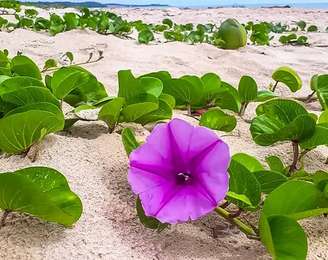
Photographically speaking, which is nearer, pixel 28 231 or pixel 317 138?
pixel 28 231

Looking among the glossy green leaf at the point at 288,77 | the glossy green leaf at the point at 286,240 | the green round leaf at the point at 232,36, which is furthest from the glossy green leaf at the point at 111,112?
the green round leaf at the point at 232,36

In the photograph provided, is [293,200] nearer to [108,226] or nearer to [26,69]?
[108,226]

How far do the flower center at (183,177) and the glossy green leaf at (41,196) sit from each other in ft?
0.50

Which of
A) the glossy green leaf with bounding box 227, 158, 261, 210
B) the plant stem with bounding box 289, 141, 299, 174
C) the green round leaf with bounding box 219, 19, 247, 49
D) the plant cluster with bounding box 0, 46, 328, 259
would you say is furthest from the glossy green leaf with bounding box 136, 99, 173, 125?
the green round leaf with bounding box 219, 19, 247, 49

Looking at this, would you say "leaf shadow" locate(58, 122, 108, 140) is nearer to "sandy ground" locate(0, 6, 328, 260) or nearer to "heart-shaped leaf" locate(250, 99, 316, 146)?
"sandy ground" locate(0, 6, 328, 260)

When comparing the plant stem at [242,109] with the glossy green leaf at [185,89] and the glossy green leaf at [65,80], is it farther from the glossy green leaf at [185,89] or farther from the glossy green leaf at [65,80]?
the glossy green leaf at [65,80]

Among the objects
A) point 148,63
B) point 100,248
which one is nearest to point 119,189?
point 100,248

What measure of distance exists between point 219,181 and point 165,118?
47 centimetres

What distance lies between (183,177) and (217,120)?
484 millimetres

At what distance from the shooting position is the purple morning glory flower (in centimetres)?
66

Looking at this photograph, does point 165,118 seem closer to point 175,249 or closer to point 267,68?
point 175,249

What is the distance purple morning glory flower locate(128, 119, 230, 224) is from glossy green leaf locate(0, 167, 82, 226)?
11cm

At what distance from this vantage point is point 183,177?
689mm

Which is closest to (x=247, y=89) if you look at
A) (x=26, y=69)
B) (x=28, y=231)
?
(x=26, y=69)
